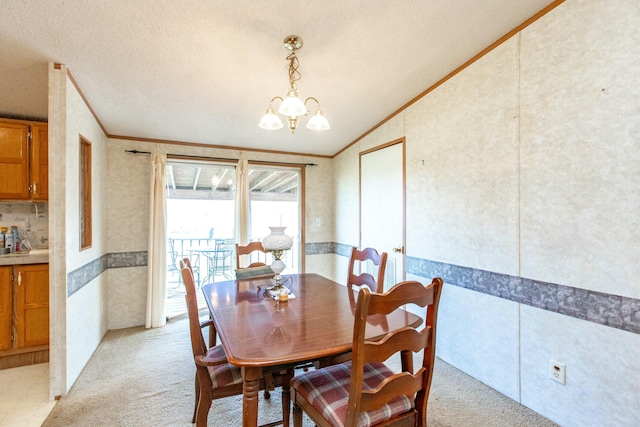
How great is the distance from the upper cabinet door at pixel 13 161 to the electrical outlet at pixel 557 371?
434 cm

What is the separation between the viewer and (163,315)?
339cm

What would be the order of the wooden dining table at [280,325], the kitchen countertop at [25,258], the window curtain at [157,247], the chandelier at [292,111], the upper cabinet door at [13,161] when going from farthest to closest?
the window curtain at [157,247]
the upper cabinet door at [13,161]
the kitchen countertop at [25,258]
the chandelier at [292,111]
the wooden dining table at [280,325]

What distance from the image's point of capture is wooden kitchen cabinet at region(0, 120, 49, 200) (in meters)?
2.59

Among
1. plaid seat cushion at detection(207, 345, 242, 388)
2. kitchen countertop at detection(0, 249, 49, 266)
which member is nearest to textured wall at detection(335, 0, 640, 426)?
plaid seat cushion at detection(207, 345, 242, 388)

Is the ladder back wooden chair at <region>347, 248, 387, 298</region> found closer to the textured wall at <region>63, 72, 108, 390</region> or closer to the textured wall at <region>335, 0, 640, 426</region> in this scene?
the textured wall at <region>335, 0, 640, 426</region>

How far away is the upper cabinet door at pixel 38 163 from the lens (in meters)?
2.67

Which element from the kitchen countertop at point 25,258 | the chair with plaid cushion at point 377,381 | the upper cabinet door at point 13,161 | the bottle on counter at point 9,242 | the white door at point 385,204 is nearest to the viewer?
the chair with plaid cushion at point 377,381

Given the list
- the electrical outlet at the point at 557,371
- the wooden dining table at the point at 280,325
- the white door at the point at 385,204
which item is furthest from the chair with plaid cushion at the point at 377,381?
the white door at the point at 385,204

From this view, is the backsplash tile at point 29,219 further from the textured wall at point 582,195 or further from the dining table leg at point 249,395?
the textured wall at point 582,195

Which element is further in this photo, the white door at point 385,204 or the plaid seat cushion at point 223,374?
the white door at point 385,204

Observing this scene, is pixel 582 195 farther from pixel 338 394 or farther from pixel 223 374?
pixel 223 374

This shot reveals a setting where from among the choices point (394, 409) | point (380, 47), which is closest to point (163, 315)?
point (394, 409)

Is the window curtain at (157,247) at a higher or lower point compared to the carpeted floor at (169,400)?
higher

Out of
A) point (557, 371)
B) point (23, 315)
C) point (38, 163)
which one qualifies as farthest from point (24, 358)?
point (557, 371)
